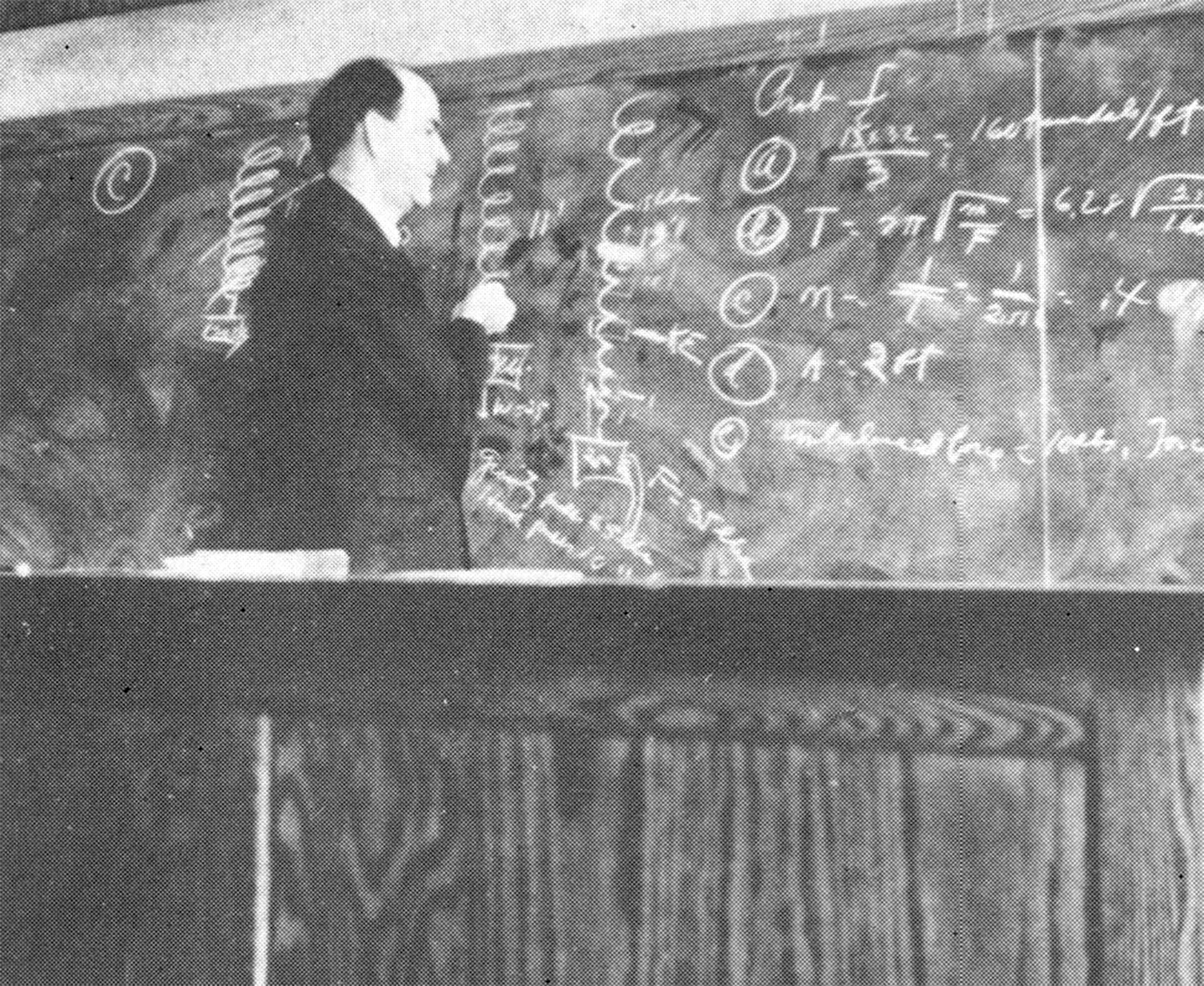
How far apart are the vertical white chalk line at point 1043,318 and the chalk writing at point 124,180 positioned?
66.5 inches

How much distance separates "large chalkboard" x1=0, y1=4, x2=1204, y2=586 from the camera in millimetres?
2195

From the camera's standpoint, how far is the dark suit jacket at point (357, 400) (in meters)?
2.51

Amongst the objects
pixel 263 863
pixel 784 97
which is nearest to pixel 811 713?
pixel 263 863

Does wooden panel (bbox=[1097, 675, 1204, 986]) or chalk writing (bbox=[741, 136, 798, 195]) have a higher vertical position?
chalk writing (bbox=[741, 136, 798, 195])

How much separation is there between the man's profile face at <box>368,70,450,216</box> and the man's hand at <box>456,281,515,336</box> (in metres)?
0.20

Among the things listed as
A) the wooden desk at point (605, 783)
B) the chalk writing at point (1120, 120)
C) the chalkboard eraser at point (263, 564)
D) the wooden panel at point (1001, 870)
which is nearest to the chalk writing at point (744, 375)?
the chalk writing at point (1120, 120)

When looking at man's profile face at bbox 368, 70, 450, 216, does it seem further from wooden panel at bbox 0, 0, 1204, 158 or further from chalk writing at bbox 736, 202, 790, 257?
chalk writing at bbox 736, 202, 790, 257

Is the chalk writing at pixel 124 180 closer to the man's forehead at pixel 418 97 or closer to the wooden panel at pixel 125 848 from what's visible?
the man's forehead at pixel 418 97

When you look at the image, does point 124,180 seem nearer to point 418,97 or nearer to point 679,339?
point 418,97

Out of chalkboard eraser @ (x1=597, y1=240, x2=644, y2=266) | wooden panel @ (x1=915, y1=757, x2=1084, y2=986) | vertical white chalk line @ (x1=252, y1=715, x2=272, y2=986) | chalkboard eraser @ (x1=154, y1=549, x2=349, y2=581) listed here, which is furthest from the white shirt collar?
wooden panel @ (x1=915, y1=757, x2=1084, y2=986)

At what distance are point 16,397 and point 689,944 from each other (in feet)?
7.73

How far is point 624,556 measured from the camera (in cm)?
248

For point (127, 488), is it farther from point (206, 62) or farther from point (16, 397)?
point (206, 62)

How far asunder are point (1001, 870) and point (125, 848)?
674 millimetres
